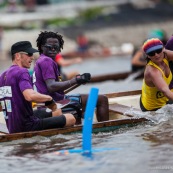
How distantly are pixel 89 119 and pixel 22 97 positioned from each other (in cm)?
130

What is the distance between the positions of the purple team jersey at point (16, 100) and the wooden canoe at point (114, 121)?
222mm

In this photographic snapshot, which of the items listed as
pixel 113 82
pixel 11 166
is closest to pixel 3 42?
pixel 113 82

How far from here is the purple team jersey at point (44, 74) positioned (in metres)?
11.3

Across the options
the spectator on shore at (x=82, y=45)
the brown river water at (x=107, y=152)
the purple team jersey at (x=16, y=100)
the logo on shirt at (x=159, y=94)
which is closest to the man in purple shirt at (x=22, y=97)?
the purple team jersey at (x=16, y=100)

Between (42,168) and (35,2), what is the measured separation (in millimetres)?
39267

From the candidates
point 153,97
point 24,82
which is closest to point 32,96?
point 24,82

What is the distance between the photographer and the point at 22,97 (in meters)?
10.6

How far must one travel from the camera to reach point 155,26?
42.6 metres

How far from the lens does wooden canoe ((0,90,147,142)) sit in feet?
34.9

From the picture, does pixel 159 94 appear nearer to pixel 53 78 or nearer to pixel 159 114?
pixel 159 114

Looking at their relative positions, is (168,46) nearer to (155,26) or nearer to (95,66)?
(95,66)

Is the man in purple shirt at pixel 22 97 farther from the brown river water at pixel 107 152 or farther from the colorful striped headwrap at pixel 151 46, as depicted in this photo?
the colorful striped headwrap at pixel 151 46

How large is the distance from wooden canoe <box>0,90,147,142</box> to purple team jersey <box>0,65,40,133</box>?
0.22 m

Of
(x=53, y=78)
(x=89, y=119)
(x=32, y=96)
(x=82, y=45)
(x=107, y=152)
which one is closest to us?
(x=89, y=119)
